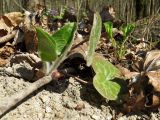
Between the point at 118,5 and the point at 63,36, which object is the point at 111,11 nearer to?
the point at 118,5

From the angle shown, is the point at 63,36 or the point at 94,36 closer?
the point at 94,36

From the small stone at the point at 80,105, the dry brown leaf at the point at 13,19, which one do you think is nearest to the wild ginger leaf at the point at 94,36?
the small stone at the point at 80,105

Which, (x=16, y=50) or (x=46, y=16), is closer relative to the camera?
(x=16, y=50)

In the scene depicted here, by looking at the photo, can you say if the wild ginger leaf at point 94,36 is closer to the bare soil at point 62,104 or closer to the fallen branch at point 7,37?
the bare soil at point 62,104

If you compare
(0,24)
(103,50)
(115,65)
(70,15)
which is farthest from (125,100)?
(70,15)

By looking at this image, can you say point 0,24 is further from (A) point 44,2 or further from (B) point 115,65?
(B) point 115,65

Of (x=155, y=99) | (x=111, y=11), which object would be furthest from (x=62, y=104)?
(x=111, y=11)
